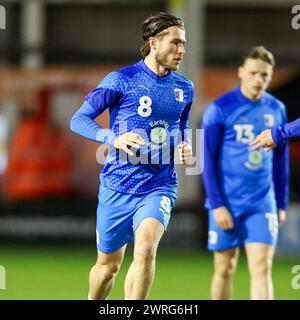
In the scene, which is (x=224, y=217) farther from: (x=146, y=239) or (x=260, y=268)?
(x=146, y=239)

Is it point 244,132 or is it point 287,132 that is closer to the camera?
point 287,132

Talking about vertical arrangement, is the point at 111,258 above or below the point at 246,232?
below

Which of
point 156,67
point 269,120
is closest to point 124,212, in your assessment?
point 156,67

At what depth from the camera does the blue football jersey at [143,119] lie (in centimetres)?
700

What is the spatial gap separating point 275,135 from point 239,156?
632 mm

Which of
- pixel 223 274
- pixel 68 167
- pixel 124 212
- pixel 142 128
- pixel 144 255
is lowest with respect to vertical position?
pixel 144 255

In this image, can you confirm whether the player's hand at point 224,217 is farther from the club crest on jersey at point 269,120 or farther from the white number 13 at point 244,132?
the club crest on jersey at point 269,120

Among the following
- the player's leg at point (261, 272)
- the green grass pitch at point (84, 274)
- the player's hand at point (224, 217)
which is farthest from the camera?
the green grass pitch at point (84, 274)

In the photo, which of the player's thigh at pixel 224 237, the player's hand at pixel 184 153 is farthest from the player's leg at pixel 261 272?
the player's hand at pixel 184 153

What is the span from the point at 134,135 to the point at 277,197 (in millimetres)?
2073

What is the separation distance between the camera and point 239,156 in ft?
26.6

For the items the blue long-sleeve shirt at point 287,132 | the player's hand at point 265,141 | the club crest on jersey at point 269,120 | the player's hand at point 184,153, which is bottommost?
the player's hand at point 184,153

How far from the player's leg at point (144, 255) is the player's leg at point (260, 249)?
1240 millimetres
